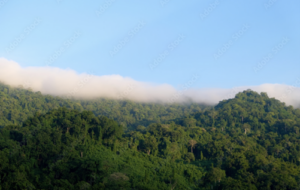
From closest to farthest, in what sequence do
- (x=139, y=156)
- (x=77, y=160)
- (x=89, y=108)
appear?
1. (x=77, y=160)
2. (x=139, y=156)
3. (x=89, y=108)

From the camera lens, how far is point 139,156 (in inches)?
1833

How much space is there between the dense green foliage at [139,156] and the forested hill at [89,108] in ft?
103

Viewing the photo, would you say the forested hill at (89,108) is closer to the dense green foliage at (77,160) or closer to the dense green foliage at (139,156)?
the dense green foliage at (139,156)

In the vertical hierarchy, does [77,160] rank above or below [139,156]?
above

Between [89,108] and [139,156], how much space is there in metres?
64.5

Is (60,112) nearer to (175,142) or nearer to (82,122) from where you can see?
(82,122)

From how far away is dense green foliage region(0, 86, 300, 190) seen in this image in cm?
3503

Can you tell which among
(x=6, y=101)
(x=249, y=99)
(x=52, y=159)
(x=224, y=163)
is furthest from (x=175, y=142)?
(x=6, y=101)

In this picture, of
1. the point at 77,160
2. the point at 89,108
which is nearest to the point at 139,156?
the point at 77,160

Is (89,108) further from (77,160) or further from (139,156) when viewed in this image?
(77,160)

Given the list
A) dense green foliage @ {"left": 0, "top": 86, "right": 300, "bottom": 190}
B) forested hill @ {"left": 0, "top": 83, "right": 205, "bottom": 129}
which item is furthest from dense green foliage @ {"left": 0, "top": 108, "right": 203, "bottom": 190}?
forested hill @ {"left": 0, "top": 83, "right": 205, "bottom": 129}

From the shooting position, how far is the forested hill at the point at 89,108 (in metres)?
78.1

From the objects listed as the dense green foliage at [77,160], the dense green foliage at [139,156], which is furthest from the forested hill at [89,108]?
the dense green foliage at [77,160]

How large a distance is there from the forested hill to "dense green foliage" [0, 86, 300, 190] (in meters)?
31.3
